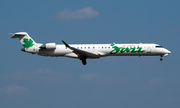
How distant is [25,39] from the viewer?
2040 inches

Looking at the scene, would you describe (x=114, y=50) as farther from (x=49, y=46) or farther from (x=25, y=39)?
(x=25, y=39)

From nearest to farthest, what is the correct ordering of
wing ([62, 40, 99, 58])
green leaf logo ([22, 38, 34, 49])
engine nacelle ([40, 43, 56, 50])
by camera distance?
1. wing ([62, 40, 99, 58])
2. engine nacelle ([40, 43, 56, 50])
3. green leaf logo ([22, 38, 34, 49])

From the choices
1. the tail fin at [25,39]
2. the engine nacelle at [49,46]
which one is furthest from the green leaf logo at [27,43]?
the engine nacelle at [49,46]

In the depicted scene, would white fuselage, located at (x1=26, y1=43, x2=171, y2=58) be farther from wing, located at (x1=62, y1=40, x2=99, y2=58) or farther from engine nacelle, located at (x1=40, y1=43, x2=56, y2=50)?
wing, located at (x1=62, y1=40, x2=99, y2=58)

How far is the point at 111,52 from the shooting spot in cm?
4928

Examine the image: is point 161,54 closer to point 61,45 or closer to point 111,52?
point 111,52

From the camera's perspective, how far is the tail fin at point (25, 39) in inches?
2025

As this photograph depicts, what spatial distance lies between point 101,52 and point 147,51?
240 inches

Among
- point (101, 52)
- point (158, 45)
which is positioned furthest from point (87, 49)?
point (158, 45)

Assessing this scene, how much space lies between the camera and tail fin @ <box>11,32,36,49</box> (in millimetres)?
51438

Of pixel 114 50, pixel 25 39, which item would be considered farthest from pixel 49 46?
pixel 114 50

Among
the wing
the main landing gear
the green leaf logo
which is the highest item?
the green leaf logo

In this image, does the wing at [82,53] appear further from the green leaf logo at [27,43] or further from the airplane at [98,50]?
the green leaf logo at [27,43]

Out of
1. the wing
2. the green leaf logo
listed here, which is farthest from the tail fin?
the wing
